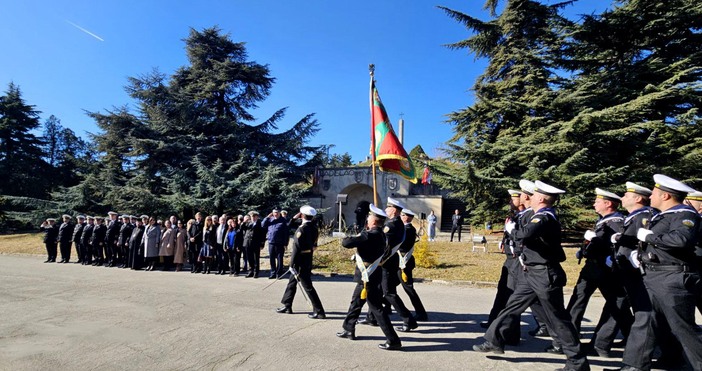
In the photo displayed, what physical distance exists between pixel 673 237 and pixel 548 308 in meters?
1.33

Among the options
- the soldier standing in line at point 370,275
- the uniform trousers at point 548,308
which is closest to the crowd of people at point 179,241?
the soldier standing in line at point 370,275

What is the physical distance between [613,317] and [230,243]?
9.42 meters

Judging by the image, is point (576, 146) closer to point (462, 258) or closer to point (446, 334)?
point (462, 258)

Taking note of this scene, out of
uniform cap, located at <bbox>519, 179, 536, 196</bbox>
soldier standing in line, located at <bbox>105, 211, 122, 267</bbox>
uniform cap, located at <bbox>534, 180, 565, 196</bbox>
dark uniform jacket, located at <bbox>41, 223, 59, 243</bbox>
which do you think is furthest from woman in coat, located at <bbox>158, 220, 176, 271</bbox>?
uniform cap, located at <bbox>534, 180, 565, 196</bbox>

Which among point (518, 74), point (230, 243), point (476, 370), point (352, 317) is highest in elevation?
point (518, 74)

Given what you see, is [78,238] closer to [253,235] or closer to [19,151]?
[253,235]

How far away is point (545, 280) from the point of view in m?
4.00

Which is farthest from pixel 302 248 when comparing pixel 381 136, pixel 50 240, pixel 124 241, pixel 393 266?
pixel 50 240

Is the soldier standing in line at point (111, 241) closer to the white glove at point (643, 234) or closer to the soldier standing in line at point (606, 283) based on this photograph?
the soldier standing in line at point (606, 283)

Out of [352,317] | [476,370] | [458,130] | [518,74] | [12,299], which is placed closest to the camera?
[476,370]

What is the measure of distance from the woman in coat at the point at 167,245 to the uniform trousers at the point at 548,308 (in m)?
10.9

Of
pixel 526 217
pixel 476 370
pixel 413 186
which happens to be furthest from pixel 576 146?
pixel 476 370

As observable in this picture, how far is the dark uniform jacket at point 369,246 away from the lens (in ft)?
15.9

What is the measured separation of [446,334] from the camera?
5324mm
